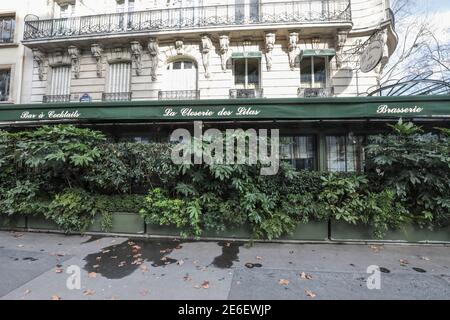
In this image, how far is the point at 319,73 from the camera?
1030 centimetres

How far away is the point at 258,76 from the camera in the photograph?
34.3ft

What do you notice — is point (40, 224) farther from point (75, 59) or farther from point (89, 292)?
point (75, 59)

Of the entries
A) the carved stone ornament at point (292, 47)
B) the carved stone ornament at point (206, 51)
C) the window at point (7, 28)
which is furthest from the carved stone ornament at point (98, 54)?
the carved stone ornament at point (292, 47)

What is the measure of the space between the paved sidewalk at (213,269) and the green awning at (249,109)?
3278mm

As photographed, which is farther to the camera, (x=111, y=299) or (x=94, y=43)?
(x=94, y=43)

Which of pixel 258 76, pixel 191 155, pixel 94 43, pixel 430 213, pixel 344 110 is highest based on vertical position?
pixel 94 43

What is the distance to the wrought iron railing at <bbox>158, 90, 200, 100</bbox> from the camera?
404 inches

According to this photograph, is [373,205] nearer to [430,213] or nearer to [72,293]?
[430,213]

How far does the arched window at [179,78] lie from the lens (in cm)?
1047

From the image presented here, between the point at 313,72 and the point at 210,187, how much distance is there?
7316 mm

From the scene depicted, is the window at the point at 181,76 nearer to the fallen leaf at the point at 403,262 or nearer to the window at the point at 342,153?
the window at the point at 342,153

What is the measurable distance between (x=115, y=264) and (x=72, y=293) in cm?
104

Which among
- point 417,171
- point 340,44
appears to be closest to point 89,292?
point 417,171
